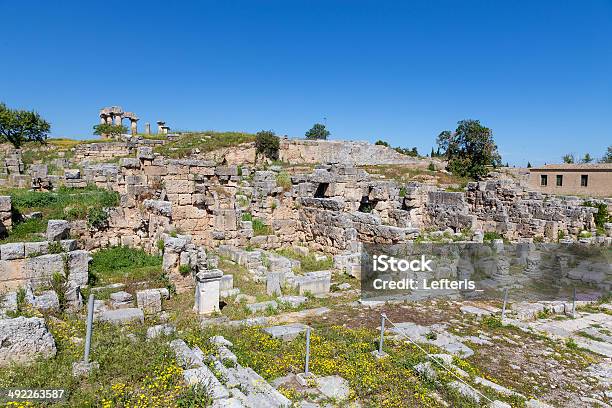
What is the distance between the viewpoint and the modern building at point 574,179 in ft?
95.6

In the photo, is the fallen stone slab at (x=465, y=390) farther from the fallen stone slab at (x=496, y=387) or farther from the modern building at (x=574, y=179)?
the modern building at (x=574, y=179)

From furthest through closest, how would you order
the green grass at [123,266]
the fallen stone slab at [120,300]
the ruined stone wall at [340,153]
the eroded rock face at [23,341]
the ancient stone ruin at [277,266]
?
the ruined stone wall at [340,153], the green grass at [123,266], the fallen stone slab at [120,300], the ancient stone ruin at [277,266], the eroded rock face at [23,341]

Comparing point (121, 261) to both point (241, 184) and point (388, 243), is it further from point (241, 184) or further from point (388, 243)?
point (241, 184)

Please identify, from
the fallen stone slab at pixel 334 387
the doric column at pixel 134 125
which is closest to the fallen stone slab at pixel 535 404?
the fallen stone slab at pixel 334 387

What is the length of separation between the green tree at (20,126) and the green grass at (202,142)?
14.2 m

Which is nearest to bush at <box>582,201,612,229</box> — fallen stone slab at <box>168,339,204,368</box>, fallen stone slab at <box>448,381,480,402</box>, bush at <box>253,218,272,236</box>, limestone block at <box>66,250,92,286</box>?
bush at <box>253,218,272,236</box>

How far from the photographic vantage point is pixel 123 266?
11102mm

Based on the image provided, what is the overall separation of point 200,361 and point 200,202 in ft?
30.2

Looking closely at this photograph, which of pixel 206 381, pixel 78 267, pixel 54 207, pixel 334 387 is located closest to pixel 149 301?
pixel 78 267

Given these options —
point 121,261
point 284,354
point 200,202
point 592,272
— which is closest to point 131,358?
point 284,354

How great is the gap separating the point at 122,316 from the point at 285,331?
329 cm

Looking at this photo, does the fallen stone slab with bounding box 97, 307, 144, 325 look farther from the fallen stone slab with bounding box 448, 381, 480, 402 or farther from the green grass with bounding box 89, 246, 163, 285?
the fallen stone slab with bounding box 448, 381, 480, 402

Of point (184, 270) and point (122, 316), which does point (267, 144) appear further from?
point (122, 316)

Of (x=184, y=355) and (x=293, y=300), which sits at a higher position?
(x=184, y=355)
